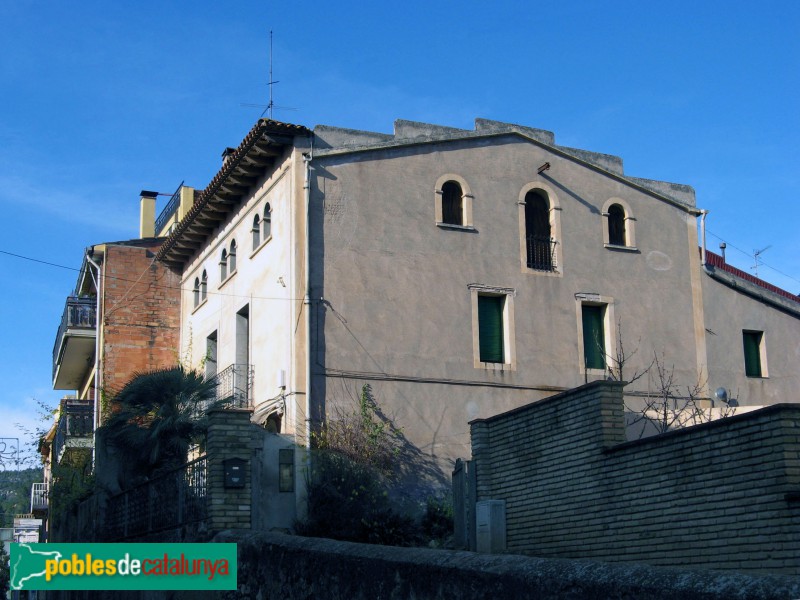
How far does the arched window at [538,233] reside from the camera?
22.7 meters

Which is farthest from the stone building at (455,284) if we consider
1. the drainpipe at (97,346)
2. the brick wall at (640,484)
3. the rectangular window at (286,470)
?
the brick wall at (640,484)

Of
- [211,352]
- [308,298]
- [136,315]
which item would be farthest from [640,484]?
[136,315]

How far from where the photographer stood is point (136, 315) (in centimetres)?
2780

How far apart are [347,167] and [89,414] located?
11366 millimetres

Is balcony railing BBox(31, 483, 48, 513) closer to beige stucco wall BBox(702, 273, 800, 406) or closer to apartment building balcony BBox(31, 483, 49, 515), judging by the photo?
apartment building balcony BBox(31, 483, 49, 515)

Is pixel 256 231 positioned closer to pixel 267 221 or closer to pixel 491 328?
pixel 267 221

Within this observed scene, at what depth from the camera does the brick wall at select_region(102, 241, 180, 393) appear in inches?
1068

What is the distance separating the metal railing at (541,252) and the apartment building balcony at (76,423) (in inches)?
508

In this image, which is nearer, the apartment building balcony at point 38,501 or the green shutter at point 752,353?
the green shutter at point 752,353

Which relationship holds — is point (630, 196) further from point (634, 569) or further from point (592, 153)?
point (634, 569)

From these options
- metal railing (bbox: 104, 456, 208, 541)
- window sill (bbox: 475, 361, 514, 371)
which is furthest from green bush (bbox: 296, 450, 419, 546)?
window sill (bbox: 475, 361, 514, 371)

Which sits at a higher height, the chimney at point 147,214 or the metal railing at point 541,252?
the chimney at point 147,214

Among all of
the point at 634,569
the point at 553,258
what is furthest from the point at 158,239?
the point at 634,569

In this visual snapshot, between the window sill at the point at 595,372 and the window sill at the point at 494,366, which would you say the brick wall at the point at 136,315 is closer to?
the window sill at the point at 494,366
